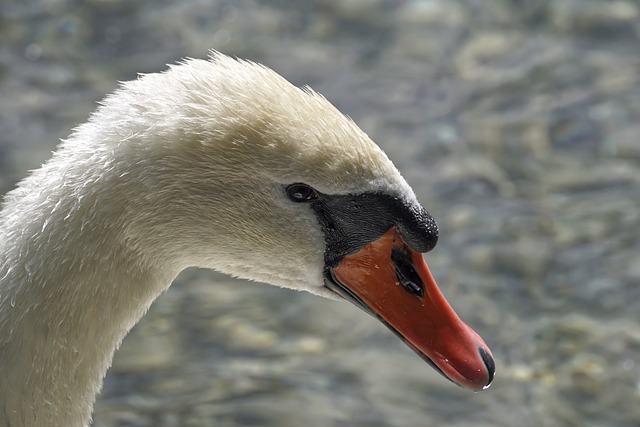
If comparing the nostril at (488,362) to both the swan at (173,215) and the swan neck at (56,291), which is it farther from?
the swan neck at (56,291)

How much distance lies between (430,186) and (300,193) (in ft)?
10.9

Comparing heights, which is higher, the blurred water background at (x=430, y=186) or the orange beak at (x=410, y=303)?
the orange beak at (x=410, y=303)

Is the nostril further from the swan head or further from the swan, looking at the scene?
the swan

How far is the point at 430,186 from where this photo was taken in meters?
6.89

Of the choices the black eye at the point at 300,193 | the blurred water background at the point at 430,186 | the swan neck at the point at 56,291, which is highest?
the black eye at the point at 300,193

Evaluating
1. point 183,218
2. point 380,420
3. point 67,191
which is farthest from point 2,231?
point 380,420

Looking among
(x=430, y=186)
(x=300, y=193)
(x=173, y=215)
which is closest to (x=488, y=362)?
(x=300, y=193)

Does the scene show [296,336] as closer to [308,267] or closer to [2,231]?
[308,267]

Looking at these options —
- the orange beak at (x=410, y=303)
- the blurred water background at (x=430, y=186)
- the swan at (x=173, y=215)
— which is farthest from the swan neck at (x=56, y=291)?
the blurred water background at (x=430, y=186)

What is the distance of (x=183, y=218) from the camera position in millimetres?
3604

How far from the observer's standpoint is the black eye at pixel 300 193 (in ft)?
11.9

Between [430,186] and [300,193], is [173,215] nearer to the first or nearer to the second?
[300,193]

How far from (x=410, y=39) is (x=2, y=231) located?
4.92m

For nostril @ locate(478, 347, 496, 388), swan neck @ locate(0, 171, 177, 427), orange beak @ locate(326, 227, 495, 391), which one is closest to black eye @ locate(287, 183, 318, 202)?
orange beak @ locate(326, 227, 495, 391)
